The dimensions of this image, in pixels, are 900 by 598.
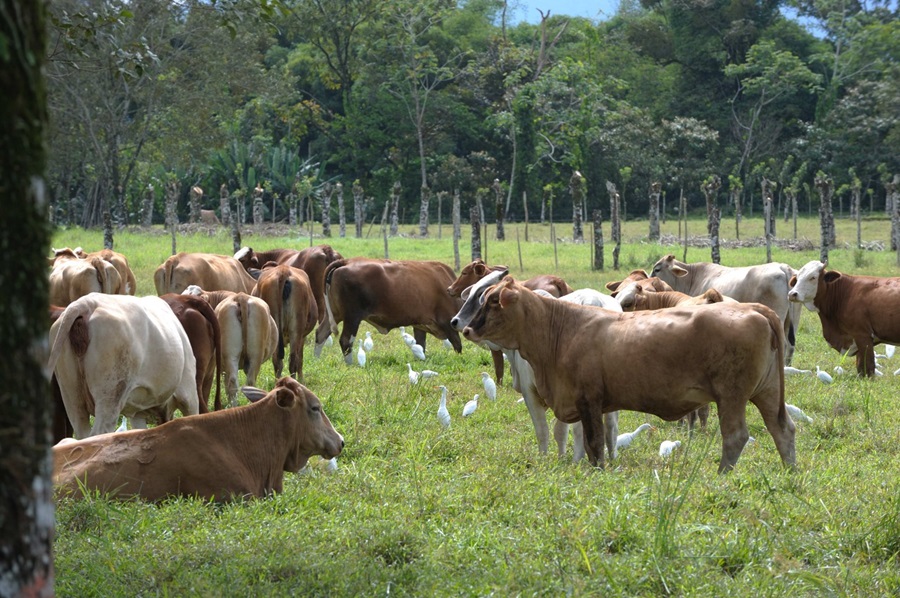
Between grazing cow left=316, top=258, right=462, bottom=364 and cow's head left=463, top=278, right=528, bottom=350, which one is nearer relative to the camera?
cow's head left=463, top=278, right=528, bottom=350

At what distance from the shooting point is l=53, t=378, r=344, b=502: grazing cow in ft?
20.2

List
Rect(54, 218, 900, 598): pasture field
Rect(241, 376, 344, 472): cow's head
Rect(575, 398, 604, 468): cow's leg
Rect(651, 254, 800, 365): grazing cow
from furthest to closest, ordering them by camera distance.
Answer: Rect(651, 254, 800, 365): grazing cow < Rect(575, 398, 604, 468): cow's leg < Rect(241, 376, 344, 472): cow's head < Rect(54, 218, 900, 598): pasture field

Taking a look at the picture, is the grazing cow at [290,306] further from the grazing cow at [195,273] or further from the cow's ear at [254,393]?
the cow's ear at [254,393]

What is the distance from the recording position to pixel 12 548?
2459mm

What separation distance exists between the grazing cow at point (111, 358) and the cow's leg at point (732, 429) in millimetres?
4045

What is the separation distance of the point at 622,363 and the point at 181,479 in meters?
3.31

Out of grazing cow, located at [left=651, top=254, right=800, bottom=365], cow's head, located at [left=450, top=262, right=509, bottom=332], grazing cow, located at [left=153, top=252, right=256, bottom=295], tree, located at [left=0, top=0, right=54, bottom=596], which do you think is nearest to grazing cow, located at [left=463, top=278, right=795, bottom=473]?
cow's head, located at [left=450, top=262, right=509, bottom=332]

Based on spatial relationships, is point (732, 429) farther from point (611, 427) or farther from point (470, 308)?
point (470, 308)

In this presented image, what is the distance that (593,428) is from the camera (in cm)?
773

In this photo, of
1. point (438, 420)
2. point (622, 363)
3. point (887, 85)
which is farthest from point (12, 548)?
point (887, 85)

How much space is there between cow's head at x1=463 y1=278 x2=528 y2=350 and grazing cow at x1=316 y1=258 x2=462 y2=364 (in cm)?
626

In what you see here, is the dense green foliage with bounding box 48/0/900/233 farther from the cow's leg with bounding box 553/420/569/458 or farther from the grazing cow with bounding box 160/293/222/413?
the cow's leg with bounding box 553/420/569/458

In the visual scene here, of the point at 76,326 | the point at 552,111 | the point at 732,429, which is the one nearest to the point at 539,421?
the point at 732,429

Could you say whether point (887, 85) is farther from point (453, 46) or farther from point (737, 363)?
point (737, 363)
